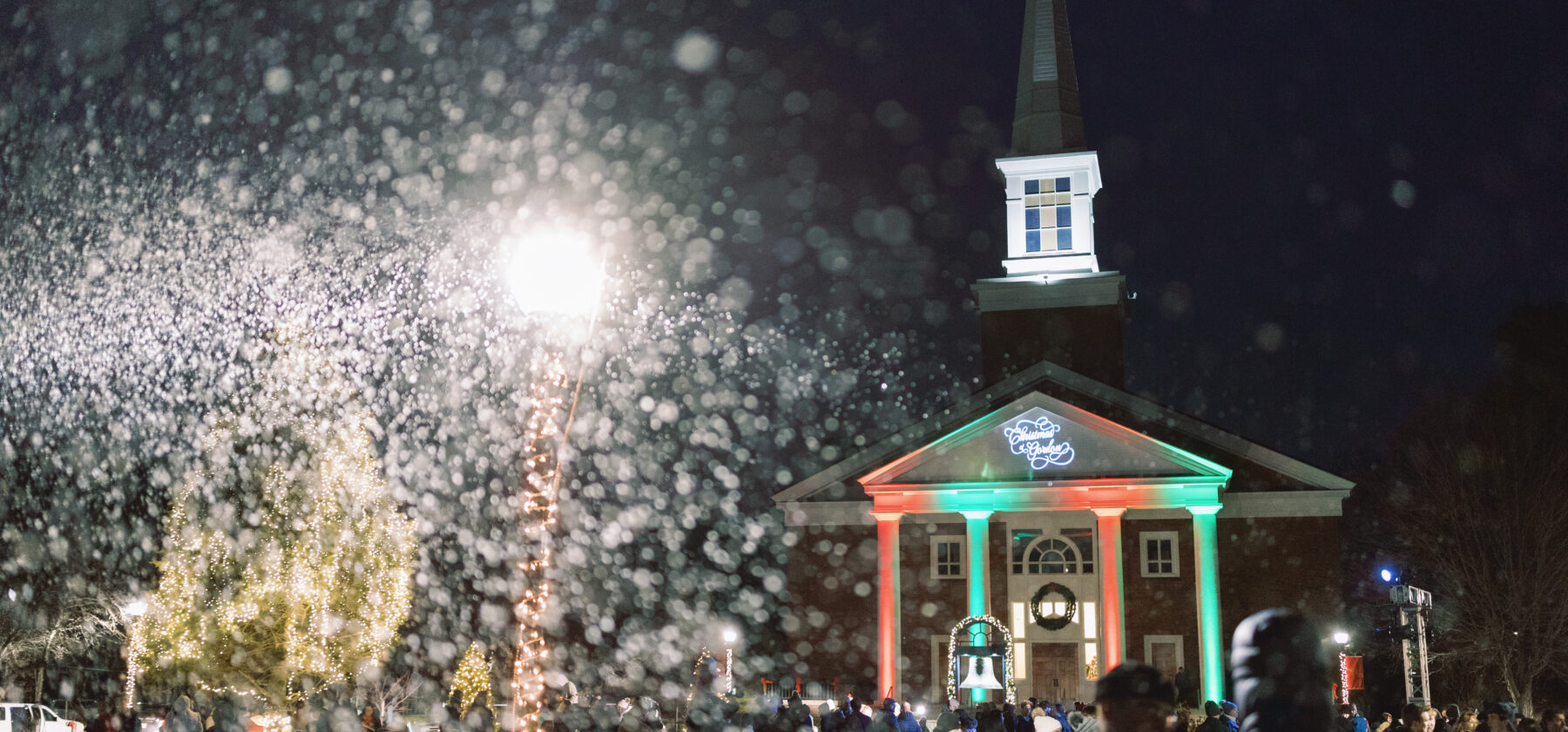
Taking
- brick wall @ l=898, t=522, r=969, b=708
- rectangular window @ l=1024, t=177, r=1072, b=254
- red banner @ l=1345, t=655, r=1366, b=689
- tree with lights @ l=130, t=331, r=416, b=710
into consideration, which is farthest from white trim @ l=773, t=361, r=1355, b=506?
tree with lights @ l=130, t=331, r=416, b=710

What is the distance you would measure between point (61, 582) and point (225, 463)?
17.9 m

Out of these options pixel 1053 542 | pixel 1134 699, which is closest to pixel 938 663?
pixel 1053 542

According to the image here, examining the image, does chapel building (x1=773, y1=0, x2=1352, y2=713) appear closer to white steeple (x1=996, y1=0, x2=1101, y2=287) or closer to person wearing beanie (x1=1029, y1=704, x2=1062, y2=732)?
white steeple (x1=996, y1=0, x2=1101, y2=287)

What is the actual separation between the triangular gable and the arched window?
347 centimetres

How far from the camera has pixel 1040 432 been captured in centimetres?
3303

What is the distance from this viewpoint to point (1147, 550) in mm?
34656

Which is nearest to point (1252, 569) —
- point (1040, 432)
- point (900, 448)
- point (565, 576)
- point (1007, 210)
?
point (1040, 432)

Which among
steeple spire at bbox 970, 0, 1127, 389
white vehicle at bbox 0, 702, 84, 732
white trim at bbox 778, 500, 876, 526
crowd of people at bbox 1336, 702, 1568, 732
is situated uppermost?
steeple spire at bbox 970, 0, 1127, 389

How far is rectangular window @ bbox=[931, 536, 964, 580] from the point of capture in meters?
35.3

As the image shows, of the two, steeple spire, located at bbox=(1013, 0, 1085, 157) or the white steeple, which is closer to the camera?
the white steeple

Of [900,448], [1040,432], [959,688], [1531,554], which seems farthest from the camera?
[1531,554]

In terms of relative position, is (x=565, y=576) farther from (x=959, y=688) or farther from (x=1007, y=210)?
(x=959, y=688)

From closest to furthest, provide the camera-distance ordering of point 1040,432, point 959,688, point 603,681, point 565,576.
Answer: point 959,688, point 1040,432, point 603,681, point 565,576

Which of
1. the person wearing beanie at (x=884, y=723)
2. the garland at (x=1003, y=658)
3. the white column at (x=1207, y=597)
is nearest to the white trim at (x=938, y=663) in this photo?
the garland at (x=1003, y=658)
